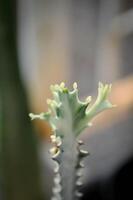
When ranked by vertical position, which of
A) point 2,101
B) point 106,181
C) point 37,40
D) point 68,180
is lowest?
point 68,180

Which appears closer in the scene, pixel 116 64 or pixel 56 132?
pixel 56 132

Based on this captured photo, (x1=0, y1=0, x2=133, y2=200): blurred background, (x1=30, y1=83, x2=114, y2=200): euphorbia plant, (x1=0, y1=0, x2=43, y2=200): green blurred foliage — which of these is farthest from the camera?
(x1=0, y1=0, x2=133, y2=200): blurred background

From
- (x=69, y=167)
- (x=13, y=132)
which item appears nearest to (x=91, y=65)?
(x=13, y=132)

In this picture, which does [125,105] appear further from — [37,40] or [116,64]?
[37,40]

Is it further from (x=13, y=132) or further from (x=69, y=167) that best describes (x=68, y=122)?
(x=13, y=132)

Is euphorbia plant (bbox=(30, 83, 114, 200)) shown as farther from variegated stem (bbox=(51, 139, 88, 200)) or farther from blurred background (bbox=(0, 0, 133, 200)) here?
blurred background (bbox=(0, 0, 133, 200))

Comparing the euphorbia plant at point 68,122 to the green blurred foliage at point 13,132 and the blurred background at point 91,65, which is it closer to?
the green blurred foliage at point 13,132

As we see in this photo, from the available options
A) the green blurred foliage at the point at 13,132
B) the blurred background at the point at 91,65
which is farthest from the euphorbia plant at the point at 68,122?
the blurred background at the point at 91,65

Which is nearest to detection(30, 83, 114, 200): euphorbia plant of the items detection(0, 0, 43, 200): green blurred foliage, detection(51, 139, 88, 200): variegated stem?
detection(51, 139, 88, 200): variegated stem

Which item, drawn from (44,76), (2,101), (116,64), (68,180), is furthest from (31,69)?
(68,180)
